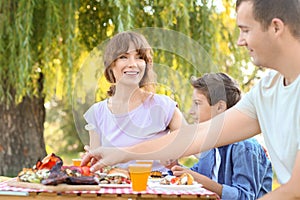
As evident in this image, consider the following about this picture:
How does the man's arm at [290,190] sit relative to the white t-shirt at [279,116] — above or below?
below

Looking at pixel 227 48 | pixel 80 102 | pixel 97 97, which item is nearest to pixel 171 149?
pixel 80 102

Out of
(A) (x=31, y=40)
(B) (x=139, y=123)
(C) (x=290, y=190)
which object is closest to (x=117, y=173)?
(B) (x=139, y=123)

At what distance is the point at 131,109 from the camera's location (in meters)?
3.13

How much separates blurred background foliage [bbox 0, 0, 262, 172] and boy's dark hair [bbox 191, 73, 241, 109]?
65 cm

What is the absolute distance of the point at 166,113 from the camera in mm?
3109

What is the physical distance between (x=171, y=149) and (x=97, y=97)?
1.92 meters

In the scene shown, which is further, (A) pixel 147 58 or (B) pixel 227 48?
(B) pixel 227 48

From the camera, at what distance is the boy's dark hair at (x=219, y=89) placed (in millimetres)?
2990

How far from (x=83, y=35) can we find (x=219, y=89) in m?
1.94

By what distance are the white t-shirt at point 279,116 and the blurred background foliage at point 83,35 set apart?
167cm

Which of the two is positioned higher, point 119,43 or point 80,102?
point 119,43

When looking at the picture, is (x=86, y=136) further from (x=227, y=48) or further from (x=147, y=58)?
(x=227, y=48)

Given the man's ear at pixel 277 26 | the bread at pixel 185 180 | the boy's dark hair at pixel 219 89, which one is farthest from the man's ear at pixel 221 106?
the man's ear at pixel 277 26

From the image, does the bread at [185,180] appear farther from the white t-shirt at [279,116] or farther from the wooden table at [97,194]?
the white t-shirt at [279,116]
